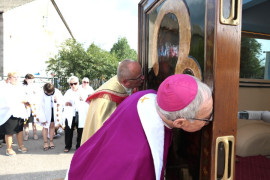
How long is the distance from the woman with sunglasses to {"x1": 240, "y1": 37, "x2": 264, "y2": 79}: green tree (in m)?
3.75

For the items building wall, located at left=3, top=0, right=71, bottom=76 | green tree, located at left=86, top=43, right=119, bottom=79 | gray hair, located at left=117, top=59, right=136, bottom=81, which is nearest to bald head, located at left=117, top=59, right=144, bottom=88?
gray hair, located at left=117, top=59, right=136, bottom=81

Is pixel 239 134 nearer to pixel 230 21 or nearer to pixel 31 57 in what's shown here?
pixel 230 21

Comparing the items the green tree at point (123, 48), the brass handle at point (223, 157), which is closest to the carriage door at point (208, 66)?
the brass handle at point (223, 157)

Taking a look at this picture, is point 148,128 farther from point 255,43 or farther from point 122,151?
point 255,43

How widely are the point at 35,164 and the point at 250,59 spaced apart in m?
4.40

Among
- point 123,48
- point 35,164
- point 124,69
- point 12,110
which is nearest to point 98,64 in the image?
point 12,110

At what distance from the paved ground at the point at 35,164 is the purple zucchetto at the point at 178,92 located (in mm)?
3630

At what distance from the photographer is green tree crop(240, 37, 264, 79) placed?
287 centimetres

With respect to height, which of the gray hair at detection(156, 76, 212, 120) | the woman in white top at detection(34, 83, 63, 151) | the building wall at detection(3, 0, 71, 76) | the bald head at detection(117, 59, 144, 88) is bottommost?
the woman in white top at detection(34, 83, 63, 151)

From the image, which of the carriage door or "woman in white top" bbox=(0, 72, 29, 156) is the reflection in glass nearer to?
the carriage door

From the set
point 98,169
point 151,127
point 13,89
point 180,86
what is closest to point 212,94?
point 180,86

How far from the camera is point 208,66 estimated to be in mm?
957

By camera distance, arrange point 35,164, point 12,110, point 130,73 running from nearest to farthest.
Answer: point 130,73 < point 35,164 < point 12,110

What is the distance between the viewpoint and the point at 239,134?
272cm
